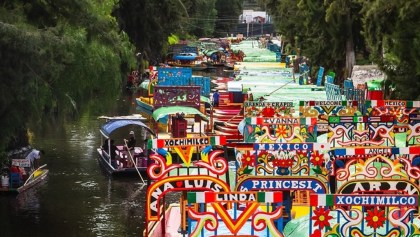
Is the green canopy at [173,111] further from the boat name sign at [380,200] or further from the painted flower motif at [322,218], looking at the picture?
the boat name sign at [380,200]

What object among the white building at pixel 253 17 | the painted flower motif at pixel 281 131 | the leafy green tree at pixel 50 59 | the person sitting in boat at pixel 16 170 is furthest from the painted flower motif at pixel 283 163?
the white building at pixel 253 17

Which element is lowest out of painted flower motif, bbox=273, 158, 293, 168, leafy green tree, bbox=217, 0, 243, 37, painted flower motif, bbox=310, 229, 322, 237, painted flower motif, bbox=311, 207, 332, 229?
painted flower motif, bbox=310, 229, 322, 237

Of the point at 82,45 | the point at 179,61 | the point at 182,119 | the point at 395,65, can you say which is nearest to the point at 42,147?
the point at 182,119

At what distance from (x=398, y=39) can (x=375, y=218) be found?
53.1 feet

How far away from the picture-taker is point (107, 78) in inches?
1040

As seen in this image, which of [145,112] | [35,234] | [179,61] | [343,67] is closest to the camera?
[35,234]

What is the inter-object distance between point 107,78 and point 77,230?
5.88 metres

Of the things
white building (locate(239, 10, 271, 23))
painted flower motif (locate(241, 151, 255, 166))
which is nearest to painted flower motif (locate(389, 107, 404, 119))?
painted flower motif (locate(241, 151, 255, 166))

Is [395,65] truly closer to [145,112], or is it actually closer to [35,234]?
[35,234]

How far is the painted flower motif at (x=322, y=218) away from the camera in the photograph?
427 inches

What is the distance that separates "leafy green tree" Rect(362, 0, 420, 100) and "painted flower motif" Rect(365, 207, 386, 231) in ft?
47.9

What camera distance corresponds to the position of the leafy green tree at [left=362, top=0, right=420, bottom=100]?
987 inches

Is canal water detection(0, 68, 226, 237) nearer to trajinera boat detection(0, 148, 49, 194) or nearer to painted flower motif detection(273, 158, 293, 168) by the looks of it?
trajinera boat detection(0, 148, 49, 194)

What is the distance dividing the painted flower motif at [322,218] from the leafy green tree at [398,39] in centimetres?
1460
